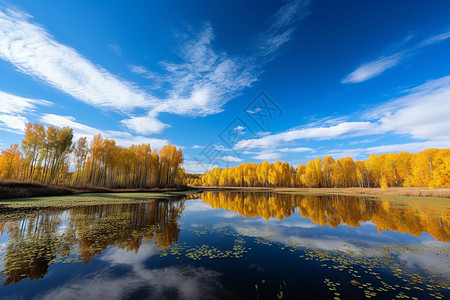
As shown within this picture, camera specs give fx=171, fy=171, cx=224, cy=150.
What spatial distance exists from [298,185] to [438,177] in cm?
5433

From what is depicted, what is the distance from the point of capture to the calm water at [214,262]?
5.16m

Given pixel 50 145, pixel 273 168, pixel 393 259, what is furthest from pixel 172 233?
pixel 273 168

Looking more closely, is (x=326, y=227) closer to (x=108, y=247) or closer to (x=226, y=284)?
(x=226, y=284)

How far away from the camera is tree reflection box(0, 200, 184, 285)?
6.32 meters

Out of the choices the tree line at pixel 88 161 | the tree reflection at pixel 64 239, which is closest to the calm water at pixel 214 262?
the tree reflection at pixel 64 239

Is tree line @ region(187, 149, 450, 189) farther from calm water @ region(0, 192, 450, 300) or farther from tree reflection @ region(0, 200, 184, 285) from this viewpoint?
tree reflection @ region(0, 200, 184, 285)

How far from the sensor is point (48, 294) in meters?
4.84

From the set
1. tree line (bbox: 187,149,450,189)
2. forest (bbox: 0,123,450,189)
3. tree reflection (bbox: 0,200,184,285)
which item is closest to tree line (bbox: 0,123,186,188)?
forest (bbox: 0,123,450,189)

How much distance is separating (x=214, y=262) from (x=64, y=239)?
819cm

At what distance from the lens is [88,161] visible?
5694 centimetres

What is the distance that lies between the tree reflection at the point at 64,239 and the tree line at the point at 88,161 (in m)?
33.6

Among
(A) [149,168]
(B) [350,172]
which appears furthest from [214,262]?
(B) [350,172]

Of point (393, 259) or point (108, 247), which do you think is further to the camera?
point (108, 247)

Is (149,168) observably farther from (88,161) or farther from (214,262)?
(214,262)
